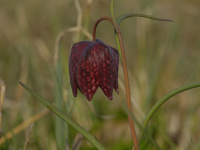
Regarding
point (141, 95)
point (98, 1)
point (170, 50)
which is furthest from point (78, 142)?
point (98, 1)

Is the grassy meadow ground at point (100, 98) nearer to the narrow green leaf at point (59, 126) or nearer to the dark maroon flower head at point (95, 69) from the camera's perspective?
the narrow green leaf at point (59, 126)

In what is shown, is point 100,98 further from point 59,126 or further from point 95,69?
point 95,69

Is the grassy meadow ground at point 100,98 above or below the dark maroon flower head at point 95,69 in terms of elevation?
below

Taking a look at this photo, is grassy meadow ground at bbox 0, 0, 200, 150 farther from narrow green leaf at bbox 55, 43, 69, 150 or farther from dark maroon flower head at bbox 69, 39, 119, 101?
dark maroon flower head at bbox 69, 39, 119, 101

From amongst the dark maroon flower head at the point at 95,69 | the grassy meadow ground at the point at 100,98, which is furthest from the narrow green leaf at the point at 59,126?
the dark maroon flower head at the point at 95,69

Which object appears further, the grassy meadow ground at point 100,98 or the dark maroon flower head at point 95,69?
the grassy meadow ground at point 100,98

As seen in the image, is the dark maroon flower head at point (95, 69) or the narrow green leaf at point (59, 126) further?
the narrow green leaf at point (59, 126)

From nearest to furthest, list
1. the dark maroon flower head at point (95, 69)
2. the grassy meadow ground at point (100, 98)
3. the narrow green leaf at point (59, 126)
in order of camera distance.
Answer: the dark maroon flower head at point (95, 69) < the narrow green leaf at point (59, 126) < the grassy meadow ground at point (100, 98)

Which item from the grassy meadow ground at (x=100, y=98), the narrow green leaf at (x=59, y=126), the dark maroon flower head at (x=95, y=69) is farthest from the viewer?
the grassy meadow ground at (x=100, y=98)

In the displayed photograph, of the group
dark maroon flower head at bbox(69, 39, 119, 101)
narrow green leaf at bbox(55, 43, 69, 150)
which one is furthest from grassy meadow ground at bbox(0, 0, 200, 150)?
dark maroon flower head at bbox(69, 39, 119, 101)

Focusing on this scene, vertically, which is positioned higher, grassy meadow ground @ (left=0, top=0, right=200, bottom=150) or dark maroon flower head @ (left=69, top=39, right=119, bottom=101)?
dark maroon flower head @ (left=69, top=39, right=119, bottom=101)

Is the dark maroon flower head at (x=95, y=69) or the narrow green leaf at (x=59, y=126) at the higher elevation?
the dark maroon flower head at (x=95, y=69)
